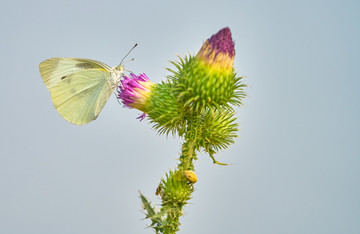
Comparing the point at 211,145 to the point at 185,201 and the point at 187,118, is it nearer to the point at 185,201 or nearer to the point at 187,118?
the point at 187,118

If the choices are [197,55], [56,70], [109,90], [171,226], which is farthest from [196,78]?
[56,70]

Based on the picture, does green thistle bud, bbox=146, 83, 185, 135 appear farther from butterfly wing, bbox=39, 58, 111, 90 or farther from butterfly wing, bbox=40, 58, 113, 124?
butterfly wing, bbox=39, 58, 111, 90

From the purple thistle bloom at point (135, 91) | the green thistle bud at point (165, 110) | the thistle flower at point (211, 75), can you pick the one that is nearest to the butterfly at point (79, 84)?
the purple thistle bloom at point (135, 91)

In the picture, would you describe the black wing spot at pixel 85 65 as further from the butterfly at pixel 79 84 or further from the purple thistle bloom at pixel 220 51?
the purple thistle bloom at pixel 220 51

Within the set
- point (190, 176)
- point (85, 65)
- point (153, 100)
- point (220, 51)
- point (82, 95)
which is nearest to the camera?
point (190, 176)

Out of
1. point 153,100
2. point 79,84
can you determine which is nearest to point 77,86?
point 79,84

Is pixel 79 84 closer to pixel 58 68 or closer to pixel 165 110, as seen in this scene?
pixel 58 68

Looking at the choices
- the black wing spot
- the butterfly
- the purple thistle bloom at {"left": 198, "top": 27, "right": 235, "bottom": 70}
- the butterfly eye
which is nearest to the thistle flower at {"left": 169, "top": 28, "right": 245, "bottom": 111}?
the purple thistle bloom at {"left": 198, "top": 27, "right": 235, "bottom": 70}
